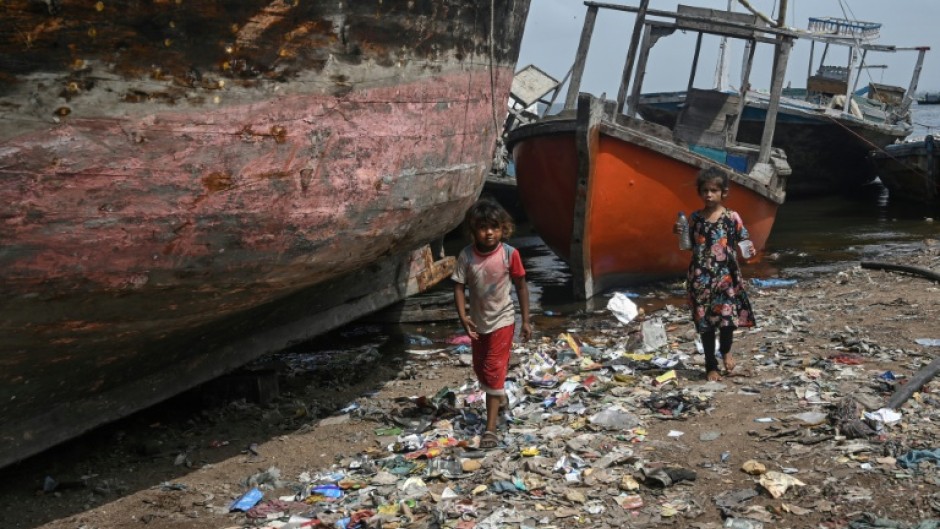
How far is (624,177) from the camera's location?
28.4ft

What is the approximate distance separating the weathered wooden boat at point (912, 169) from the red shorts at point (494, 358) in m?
15.0

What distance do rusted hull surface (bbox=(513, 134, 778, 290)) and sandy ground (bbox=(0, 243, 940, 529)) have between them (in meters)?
2.51

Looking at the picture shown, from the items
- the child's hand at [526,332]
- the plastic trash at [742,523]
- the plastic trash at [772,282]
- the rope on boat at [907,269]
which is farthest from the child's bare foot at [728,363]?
the plastic trash at [772,282]

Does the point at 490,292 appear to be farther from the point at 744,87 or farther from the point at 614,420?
the point at 744,87

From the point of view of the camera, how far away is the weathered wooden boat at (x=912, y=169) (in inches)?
674

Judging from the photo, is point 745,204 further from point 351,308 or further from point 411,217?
point 411,217

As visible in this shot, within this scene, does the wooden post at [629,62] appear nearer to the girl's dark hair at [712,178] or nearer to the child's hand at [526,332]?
the girl's dark hair at [712,178]

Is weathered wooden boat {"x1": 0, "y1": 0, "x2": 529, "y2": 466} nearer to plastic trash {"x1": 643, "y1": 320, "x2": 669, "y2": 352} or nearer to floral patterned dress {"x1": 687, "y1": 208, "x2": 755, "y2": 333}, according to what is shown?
floral patterned dress {"x1": 687, "y1": 208, "x2": 755, "y2": 333}

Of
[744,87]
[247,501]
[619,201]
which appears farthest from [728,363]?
[744,87]

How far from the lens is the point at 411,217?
15.2 ft

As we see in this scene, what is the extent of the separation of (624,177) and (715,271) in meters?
3.52

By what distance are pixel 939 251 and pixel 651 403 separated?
7774mm

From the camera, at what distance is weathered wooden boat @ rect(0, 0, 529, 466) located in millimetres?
3049

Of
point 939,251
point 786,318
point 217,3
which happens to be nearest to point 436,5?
point 217,3
